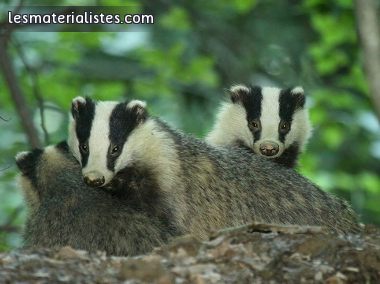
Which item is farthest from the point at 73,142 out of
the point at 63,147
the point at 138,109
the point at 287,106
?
the point at 287,106

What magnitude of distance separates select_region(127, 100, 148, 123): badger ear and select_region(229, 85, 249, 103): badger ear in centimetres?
165

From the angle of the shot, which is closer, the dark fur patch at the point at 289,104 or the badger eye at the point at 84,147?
the badger eye at the point at 84,147

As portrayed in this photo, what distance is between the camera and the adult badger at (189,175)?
531 cm

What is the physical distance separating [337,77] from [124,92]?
3.55 m

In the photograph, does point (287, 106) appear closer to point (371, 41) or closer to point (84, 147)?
point (371, 41)

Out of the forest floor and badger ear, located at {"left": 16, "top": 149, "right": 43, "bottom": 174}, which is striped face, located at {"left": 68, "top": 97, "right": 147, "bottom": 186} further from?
the forest floor

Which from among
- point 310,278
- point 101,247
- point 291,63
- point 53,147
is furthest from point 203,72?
point 310,278

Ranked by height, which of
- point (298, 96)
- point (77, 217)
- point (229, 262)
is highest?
point (298, 96)

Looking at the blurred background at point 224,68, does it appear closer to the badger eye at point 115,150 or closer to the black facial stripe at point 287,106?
the black facial stripe at point 287,106

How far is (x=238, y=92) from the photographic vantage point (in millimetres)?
7152

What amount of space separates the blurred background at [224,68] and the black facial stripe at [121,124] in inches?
159

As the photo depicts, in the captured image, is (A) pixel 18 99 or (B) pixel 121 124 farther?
(A) pixel 18 99

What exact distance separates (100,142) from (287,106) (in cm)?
222

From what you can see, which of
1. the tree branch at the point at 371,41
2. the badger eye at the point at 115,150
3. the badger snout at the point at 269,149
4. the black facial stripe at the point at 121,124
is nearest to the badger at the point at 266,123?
the badger snout at the point at 269,149
